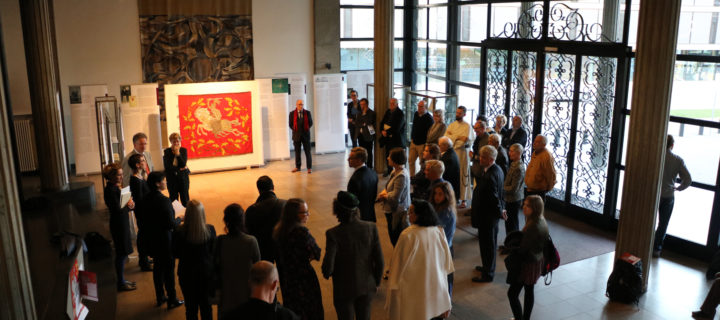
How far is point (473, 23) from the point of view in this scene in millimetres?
12781

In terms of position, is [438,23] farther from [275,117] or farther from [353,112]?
[275,117]

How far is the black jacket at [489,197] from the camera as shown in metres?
6.93

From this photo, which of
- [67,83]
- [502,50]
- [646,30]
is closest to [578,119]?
[502,50]

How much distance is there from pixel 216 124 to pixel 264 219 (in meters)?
7.59

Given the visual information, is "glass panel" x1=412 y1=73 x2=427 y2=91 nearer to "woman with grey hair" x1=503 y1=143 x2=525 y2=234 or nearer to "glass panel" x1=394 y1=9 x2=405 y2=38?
"glass panel" x1=394 y1=9 x2=405 y2=38

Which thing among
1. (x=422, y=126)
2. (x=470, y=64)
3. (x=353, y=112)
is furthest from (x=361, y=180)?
(x=470, y=64)

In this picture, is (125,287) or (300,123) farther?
(300,123)

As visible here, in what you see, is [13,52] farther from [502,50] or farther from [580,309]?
[580,309]

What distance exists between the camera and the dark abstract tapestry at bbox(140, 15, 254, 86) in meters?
13.2

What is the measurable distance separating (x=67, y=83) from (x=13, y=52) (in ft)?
4.16

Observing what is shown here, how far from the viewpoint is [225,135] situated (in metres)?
13.0

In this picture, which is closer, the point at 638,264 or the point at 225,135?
the point at 638,264

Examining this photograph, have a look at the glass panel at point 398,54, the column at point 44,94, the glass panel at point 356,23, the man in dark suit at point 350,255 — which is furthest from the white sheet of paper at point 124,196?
the glass panel at point 398,54

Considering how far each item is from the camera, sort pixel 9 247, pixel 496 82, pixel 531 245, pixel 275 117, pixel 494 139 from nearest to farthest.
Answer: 1. pixel 9 247
2. pixel 531 245
3. pixel 494 139
4. pixel 496 82
5. pixel 275 117
